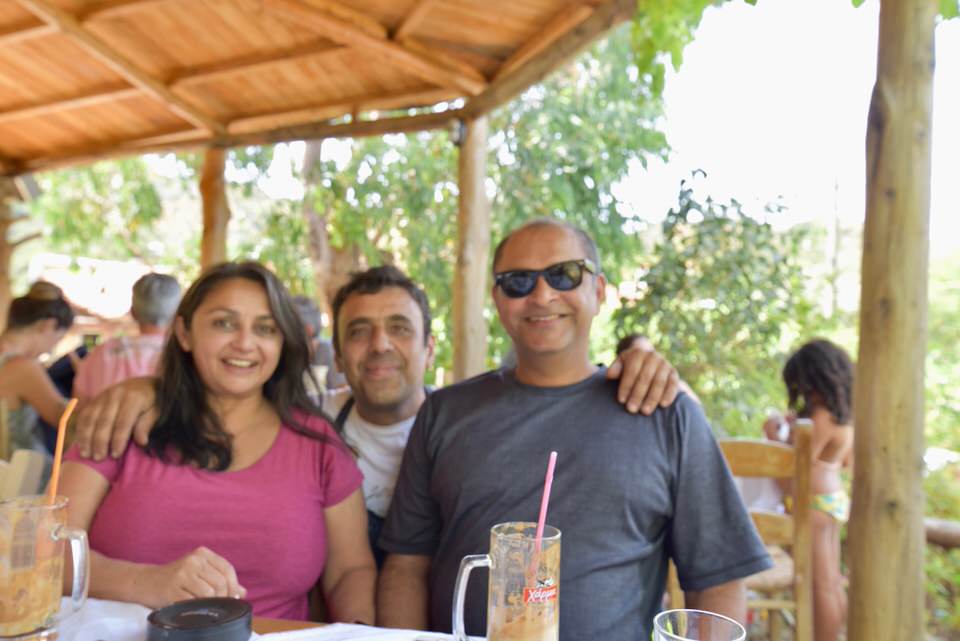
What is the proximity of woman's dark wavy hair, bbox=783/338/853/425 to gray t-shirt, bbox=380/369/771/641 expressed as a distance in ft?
7.05

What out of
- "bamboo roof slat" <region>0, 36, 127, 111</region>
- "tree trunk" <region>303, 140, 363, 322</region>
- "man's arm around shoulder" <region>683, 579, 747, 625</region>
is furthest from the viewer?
"tree trunk" <region>303, 140, 363, 322</region>

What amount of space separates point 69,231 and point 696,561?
1025 centimetres

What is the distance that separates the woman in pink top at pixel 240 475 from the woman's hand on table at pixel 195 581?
Answer: 17 cm

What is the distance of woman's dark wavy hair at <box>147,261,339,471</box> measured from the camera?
2021 millimetres

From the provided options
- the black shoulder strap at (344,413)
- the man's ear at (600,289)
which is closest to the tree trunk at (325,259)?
the black shoulder strap at (344,413)

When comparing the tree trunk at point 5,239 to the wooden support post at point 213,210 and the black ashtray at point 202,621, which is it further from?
the black ashtray at point 202,621

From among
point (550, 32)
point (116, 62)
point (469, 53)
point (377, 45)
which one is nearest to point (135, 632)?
point (550, 32)

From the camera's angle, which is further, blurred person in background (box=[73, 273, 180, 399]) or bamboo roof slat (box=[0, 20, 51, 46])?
bamboo roof slat (box=[0, 20, 51, 46])

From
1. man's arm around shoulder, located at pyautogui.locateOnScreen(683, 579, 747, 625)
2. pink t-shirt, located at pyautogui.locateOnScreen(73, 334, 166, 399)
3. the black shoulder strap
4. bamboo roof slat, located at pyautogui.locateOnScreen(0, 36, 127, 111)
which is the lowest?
man's arm around shoulder, located at pyautogui.locateOnScreen(683, 579, 747, 625)

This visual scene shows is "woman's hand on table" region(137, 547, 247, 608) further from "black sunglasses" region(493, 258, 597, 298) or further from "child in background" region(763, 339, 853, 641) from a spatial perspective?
"child in background" region(763, 339, 853, 641)

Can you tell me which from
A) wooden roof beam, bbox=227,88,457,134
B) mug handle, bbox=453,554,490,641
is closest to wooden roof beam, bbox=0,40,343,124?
wooden roof beam, bbox=227,88,457,134

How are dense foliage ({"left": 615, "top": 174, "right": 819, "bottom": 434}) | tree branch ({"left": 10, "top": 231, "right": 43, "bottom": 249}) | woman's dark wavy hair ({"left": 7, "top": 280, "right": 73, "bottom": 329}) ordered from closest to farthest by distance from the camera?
woman's dark wavy hair ({"left": 7, "top": 280, "right": 73, "bottom": 329})
dense foliage ({"left": 615, "top": 174, "right": 819, "bottom": 434})
tree branch ({"left": 10, "top": 231, "right": 43, "bottom": 249})

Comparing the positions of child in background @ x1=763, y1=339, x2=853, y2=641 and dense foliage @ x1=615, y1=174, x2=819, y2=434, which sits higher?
dense foliage @ x1=615, y1=174, x2=819, y2=434

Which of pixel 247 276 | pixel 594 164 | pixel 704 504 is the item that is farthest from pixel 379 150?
pixel 704 504
